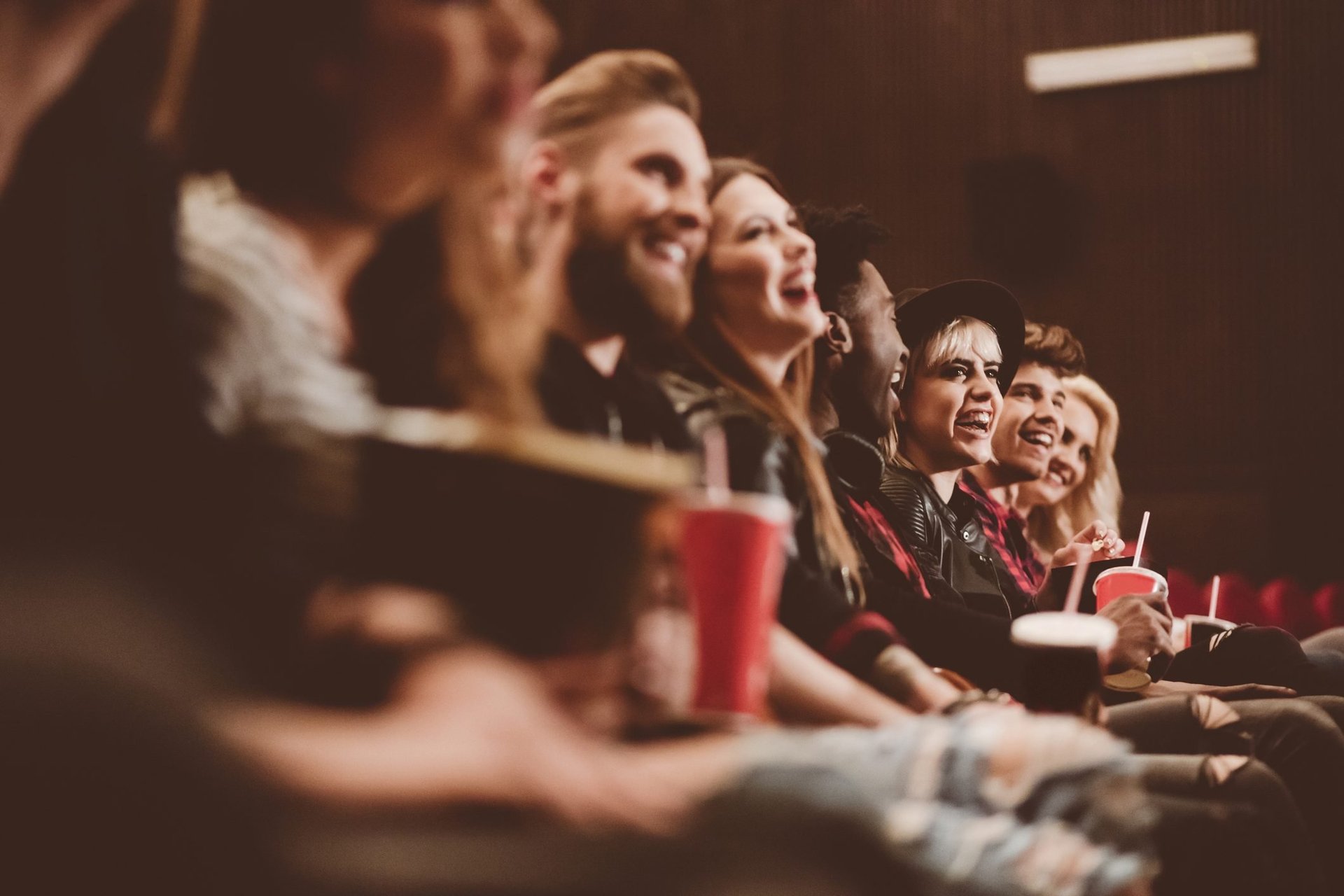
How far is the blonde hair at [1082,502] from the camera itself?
335cm

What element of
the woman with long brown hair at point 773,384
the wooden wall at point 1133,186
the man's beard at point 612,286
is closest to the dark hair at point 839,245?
the woman with long brown hair at point 773,384

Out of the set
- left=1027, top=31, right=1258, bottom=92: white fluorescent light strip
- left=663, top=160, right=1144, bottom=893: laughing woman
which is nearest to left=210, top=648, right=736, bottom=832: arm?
left=663, top=160, right=1144, bottom=893: laughing woman

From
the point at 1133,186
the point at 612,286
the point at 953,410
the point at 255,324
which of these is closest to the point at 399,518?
the point at 255,324

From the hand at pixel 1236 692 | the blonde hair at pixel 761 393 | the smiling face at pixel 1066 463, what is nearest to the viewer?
the blonde hair at pixel 761 393

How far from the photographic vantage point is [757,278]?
163 centimetres

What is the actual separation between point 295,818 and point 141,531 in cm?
20

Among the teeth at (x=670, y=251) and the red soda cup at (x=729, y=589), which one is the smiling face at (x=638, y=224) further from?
the red soda cup at (x=729, y=589)

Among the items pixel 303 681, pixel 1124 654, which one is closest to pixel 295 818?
pixel 303 681

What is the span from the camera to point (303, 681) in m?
0.72

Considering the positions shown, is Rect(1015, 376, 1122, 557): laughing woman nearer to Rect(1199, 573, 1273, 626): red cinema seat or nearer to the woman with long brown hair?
Rect(1199, 573, 1273, 626): red cinema seat

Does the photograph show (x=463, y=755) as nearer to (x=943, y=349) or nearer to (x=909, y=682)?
(x=909, y=682)

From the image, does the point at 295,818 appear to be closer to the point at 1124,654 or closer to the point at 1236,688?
the point at 1124,654

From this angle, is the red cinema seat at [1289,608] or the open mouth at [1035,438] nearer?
the open mouth at [1035,438]

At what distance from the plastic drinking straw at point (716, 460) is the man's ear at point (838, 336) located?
0.70m
